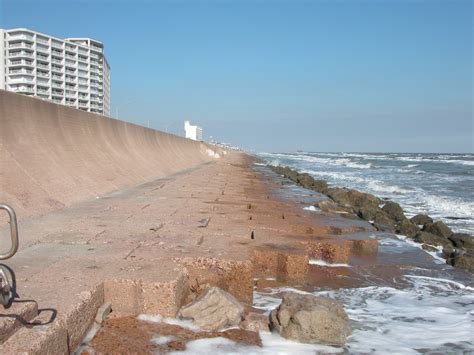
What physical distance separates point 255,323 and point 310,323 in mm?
441

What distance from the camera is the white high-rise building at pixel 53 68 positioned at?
253 ft

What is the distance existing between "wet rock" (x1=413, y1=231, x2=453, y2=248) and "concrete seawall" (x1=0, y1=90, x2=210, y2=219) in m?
6.32

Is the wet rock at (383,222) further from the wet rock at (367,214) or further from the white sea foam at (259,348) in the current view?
the white sea foam at (259,348)

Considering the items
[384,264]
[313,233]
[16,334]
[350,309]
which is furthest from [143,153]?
[16,334]

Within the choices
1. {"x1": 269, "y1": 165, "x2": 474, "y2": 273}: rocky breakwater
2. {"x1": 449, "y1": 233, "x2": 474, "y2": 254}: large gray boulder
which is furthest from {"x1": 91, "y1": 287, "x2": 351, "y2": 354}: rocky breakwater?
{"x1": 449, "y1": 233, "x2": 474, "y2": 254}: large gray boulder

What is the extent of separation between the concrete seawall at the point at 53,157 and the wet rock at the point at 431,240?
632cm

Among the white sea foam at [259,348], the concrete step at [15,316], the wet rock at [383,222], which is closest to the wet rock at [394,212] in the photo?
the wet rock at [383,222]

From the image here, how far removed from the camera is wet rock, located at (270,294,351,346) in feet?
10.7

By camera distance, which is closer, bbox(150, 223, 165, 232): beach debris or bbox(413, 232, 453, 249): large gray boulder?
bbox(150, 223, 165, 232): beach debris

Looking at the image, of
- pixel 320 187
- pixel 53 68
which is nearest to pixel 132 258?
pixel 320 187

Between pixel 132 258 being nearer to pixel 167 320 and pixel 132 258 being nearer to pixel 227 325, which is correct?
pixel 167 320

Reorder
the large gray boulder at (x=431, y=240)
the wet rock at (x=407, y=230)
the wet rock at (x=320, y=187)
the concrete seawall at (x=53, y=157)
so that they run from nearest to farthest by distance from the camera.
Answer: the concrete seawall at (x=53, y=157), the large gray boulder at (x=431, y=240), the wet rock at (x=407, y=230), the wet rock at (x=320, y=187)

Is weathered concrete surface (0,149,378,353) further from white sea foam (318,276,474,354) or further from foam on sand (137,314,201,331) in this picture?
white sea foam (318,276,474,354)

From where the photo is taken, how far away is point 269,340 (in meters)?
3.26
